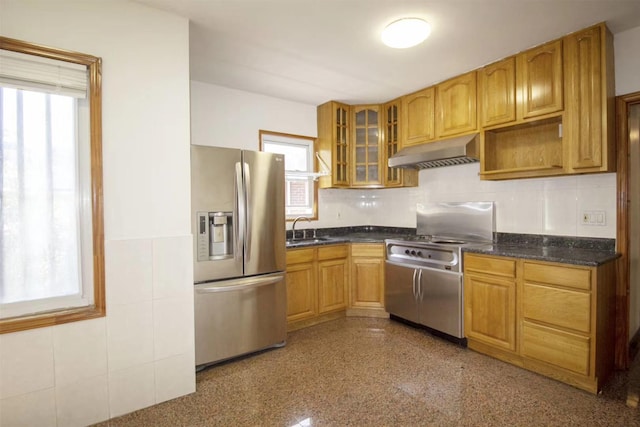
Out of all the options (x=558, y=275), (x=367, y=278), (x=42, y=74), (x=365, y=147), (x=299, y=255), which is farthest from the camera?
(x=365, y=147)

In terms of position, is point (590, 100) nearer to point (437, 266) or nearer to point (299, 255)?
point (437, 266)

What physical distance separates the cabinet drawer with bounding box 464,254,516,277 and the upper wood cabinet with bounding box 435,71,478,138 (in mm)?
1207

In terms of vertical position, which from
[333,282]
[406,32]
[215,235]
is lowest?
[333,282]

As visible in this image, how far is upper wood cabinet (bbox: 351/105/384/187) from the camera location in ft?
13.2

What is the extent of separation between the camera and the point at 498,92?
282 cm

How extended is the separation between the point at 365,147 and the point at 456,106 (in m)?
1.18

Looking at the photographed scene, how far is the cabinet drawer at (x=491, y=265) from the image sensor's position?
2490mm

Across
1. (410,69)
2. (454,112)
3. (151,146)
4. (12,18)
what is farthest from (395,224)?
(12,18)

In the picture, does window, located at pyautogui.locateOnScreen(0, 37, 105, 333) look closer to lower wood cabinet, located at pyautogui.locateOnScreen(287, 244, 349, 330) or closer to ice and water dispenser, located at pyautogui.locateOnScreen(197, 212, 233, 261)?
ice and water dispenser, located at pyautogui.locateOnScreen(197, 212, 233, 261)

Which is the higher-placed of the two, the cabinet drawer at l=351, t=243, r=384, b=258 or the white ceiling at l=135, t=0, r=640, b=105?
the white ceiling at l=135, t=0, r=640, b=105

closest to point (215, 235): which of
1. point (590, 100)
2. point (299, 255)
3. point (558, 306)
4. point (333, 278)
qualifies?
point (299, 255)

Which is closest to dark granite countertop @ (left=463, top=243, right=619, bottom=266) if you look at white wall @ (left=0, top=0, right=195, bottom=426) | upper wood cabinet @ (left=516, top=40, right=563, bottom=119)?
upper wood cabinet @ (left=516, top=40, right=563, bottom=119)

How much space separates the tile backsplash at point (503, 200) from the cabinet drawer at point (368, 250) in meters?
0.68

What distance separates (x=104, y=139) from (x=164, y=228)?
2.02ft
